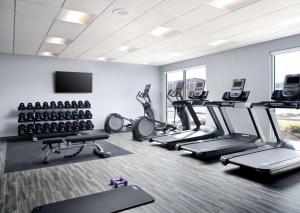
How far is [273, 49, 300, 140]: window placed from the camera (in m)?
5.56

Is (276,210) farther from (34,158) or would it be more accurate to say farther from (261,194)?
(34,158)

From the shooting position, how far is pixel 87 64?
832cm

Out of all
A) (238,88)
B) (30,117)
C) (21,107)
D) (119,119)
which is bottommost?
(119,119)

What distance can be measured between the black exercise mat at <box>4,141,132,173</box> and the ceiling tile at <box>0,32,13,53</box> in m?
2.62

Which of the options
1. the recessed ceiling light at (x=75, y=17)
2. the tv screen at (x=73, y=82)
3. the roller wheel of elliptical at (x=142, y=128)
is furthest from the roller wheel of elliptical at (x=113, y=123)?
the recessed ceiling light at (x=75, y=17)

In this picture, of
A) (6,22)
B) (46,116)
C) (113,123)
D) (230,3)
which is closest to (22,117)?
(46,116)

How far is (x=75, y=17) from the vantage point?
13.8 ft

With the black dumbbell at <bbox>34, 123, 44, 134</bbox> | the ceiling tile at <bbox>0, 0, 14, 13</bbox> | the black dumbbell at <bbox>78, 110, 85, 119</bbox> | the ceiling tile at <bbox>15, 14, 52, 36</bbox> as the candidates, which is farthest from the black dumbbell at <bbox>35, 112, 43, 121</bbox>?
the ceiling tile at <bbox>0, 0, 14, 13</bbox>

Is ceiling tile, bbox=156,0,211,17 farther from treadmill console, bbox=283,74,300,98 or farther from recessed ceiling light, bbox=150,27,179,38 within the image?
treadmill console, bbox=283,74,300,98

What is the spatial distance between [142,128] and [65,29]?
3421mm

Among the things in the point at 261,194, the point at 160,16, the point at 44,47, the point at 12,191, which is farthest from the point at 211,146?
the point at 44,47

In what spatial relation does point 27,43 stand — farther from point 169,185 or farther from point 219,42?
point 169,185

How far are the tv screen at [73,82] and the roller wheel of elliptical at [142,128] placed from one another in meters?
2.52

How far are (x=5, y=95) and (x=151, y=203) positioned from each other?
635cm
